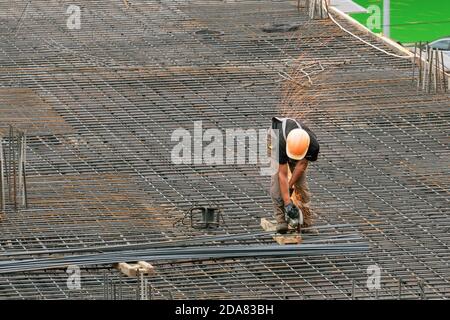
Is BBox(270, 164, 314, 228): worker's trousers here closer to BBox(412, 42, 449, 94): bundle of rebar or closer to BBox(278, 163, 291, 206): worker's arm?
BBox(278, 163, 291, 206): worker's arm

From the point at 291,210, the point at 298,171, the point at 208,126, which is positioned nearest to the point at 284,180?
the point at 298,171

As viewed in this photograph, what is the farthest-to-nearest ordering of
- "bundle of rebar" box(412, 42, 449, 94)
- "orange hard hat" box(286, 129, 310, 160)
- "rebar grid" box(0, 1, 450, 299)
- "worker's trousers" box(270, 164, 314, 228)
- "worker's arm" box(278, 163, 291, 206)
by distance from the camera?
"bundle of rebar" box(412, 42, 449, 94)
"worker's trousers" box(270, 164, 314, 228)
"worker's arm" box(278, 163, 291, 206)
"orange hard hat" box(286, 129, 310, 160)
"rebar grid" box(0, 1, 450, 299)

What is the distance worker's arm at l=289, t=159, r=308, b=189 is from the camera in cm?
1594

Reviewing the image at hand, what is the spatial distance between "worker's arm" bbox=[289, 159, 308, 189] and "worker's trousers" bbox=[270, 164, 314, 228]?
7 cm

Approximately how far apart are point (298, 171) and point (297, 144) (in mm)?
335

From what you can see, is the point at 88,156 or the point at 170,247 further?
the point at 88,156

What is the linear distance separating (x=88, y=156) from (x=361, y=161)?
3160 millimetres

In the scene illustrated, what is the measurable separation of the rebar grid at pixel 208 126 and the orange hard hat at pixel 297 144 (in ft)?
3.13

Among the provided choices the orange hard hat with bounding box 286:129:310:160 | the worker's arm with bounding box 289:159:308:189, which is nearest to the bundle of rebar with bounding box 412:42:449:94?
the worker's arm with bounding box 289:159:308:189

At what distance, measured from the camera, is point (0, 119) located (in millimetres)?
19875

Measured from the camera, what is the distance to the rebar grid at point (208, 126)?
51.1 feet

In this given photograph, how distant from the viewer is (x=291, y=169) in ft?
53.0
